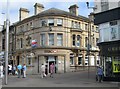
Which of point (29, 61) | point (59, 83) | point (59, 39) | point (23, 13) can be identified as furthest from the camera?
A: point (23, 13)

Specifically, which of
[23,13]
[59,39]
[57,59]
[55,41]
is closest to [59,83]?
[57,59]

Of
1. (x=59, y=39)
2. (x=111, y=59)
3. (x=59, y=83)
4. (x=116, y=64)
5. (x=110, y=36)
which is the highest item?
(x=59, y=39)

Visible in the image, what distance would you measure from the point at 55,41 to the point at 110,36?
51.7 ft

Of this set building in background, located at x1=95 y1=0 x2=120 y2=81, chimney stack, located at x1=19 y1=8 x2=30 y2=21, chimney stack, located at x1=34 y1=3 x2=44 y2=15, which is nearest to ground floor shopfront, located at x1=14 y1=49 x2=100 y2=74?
chimney stack, located at x1=34 y1=3 x2=44 y2=15

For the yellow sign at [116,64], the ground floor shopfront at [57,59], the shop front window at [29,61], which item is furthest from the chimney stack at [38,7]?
the yellow sign at [116,64]

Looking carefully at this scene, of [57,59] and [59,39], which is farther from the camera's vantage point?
[59,39]

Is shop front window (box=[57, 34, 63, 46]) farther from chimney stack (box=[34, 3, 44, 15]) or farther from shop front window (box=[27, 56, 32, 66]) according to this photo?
chimney stack (box=[34, 3, 44, 15])

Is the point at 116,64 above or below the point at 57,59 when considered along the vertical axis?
below

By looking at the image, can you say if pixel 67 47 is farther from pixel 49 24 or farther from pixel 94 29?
pixel 94 29

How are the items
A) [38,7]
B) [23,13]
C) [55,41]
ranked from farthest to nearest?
[23,13], [38,7], [55,41]

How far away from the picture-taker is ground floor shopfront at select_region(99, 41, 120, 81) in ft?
57.5

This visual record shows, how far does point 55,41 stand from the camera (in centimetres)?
3309

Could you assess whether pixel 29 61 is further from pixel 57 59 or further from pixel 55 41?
pixel 55 41

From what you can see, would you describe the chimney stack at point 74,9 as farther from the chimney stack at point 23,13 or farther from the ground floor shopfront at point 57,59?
the chimney stack at point 23,13
